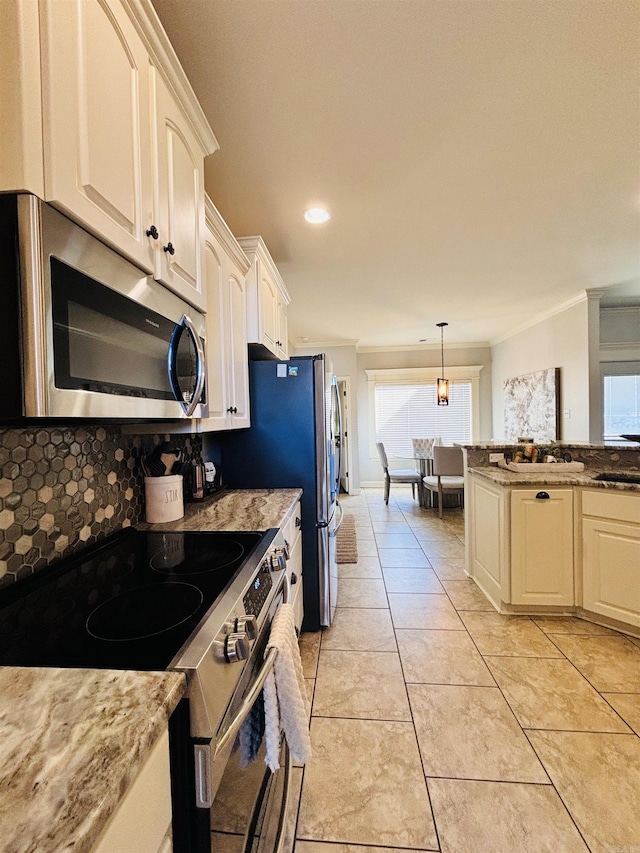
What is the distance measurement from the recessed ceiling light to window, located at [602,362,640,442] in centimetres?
414

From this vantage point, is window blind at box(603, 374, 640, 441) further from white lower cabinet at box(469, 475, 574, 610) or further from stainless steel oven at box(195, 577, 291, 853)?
stainless steel oven at box(195, 577, 291, 853)

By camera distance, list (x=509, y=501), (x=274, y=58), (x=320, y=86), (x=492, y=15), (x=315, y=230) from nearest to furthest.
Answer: (x=492, y=15) → (x=274, y=58) → (x=320, y=86) → (x=509, y=501) → (x=315, y=230)

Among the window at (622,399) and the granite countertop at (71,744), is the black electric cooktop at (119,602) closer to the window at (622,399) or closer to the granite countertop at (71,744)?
the granite countertop at (71,744)

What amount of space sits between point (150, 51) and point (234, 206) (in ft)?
4.20

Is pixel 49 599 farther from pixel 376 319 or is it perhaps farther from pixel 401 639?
pixel 376 319

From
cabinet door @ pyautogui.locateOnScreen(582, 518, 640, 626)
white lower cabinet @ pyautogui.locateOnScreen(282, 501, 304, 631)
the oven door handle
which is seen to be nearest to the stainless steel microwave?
the oven door handle

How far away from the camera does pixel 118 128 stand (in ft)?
2.74

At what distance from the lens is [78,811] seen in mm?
A: 385

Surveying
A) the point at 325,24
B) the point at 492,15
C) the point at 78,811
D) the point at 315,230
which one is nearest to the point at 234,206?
the point at 315,230

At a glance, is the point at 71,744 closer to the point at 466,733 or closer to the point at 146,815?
the point at 146,815

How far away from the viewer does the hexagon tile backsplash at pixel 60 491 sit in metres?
0.94

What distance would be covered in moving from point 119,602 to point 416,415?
20.1 ft

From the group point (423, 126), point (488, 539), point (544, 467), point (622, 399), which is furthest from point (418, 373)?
point (423, 126)

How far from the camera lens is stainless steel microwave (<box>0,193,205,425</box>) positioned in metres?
0.61
